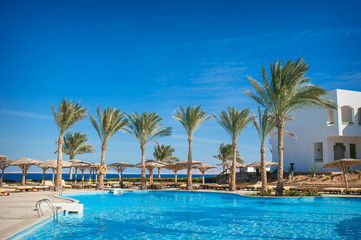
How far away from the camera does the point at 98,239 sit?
26.1 feet

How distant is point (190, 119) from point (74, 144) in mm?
21821

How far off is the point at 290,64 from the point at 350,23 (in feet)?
27.6

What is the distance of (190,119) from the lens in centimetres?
2552

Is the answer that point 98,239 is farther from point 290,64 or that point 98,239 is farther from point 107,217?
point 290,64

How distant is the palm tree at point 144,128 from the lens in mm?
27380

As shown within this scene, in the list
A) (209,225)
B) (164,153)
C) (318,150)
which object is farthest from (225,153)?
(209,225)

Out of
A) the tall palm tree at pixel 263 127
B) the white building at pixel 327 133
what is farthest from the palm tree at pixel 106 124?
the white building at pixel 327 133

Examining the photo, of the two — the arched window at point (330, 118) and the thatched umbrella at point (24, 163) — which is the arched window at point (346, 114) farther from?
the thatched umbrella at point (24, 163)

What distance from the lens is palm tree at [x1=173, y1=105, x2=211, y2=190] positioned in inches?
1003

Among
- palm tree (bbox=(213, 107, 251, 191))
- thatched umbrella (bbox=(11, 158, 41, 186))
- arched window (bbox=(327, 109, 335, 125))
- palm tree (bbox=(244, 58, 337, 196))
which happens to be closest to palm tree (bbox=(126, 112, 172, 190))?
palm tree (bbox=(213, 107, 251, 191))

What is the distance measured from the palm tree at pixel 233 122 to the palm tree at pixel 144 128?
21.2 feet

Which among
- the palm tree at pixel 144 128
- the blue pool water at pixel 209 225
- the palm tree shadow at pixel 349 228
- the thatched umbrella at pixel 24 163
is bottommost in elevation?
the blue pool water at pixel 209 225

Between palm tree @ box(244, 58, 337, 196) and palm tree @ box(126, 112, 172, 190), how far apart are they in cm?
1142

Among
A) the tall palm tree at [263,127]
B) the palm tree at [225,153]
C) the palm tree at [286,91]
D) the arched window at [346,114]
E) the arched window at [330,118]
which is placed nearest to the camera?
the palm tree at [286,91]
